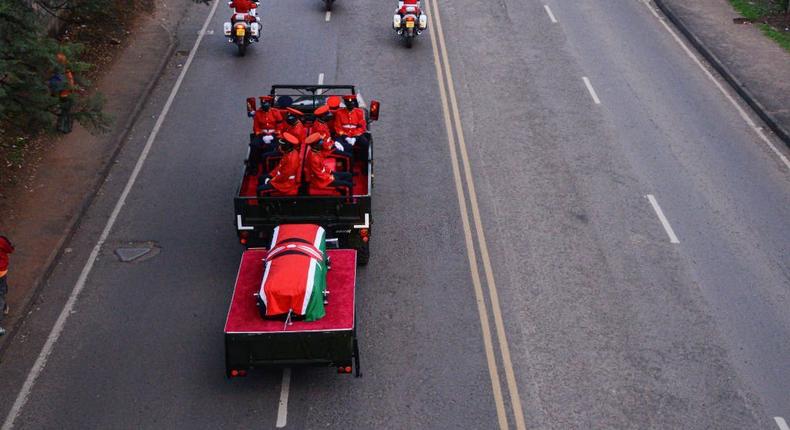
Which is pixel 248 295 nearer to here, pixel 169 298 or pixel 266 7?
pixel 169 298

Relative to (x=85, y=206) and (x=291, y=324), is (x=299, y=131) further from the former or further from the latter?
(x=85, y=206)

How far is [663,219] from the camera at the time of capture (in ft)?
53.5

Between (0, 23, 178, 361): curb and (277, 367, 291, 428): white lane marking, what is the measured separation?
13.5ft

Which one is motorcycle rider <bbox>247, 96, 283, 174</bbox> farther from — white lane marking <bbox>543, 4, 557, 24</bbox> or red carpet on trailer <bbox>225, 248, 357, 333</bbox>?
white lane marking <bbox>543, 4, 557, 24</bbox>

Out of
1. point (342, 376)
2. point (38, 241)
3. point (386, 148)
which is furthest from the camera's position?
point (386, 148)

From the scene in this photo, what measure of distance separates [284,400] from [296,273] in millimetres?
1728

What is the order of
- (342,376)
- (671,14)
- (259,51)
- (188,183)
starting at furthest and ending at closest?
(671,14) < (259,51) < (188,183) < (342,376)

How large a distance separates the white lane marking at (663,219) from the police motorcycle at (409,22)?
954 centimetres

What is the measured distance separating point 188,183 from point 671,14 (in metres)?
17.2

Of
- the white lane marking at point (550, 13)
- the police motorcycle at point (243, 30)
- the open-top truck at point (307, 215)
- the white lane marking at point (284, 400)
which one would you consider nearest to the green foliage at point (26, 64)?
the open-top truck at point (307, 215)

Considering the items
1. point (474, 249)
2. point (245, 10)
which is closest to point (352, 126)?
point (474, 249)

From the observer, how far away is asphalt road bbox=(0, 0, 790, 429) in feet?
39.0

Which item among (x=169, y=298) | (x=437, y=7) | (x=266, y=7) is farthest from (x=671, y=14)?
(x=169, y=298)

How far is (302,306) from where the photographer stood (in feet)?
37.1
